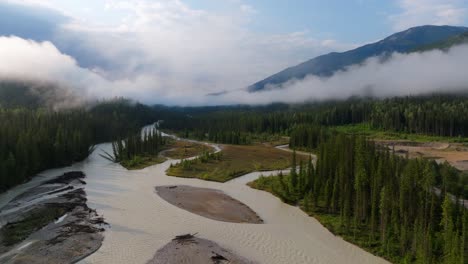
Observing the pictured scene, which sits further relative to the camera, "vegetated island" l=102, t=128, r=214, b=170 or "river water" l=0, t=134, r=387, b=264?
"vegetated island" l=102, t=128, r=214, b=170

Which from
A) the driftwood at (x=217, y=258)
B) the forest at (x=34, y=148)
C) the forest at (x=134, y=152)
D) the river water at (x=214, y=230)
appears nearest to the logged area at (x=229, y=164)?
the forest at (x=134, y=152)

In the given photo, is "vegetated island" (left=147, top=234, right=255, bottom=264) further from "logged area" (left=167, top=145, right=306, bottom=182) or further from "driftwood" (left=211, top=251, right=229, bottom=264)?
"logged area" (left=167, top=145, right=306, bottom=182)

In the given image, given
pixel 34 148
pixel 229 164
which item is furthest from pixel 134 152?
pixel 34 148

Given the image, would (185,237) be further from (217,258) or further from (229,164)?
(229,164)

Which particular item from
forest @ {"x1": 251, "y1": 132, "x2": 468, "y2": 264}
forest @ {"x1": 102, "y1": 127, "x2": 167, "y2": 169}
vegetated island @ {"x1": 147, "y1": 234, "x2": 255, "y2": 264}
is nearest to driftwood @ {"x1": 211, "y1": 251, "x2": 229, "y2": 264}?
vegetated island @ {"x1": 147, "y1": 234, "x2": 255, "y2": 264}

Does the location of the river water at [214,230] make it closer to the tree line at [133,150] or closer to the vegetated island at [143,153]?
the vegetated island at [143,153]

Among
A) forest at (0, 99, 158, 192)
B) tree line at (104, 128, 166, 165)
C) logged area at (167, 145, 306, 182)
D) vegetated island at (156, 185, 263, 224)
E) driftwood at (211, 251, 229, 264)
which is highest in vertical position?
forest at (0, 99, 158, 192)

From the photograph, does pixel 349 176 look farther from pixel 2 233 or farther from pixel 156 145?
pixel 156 145
